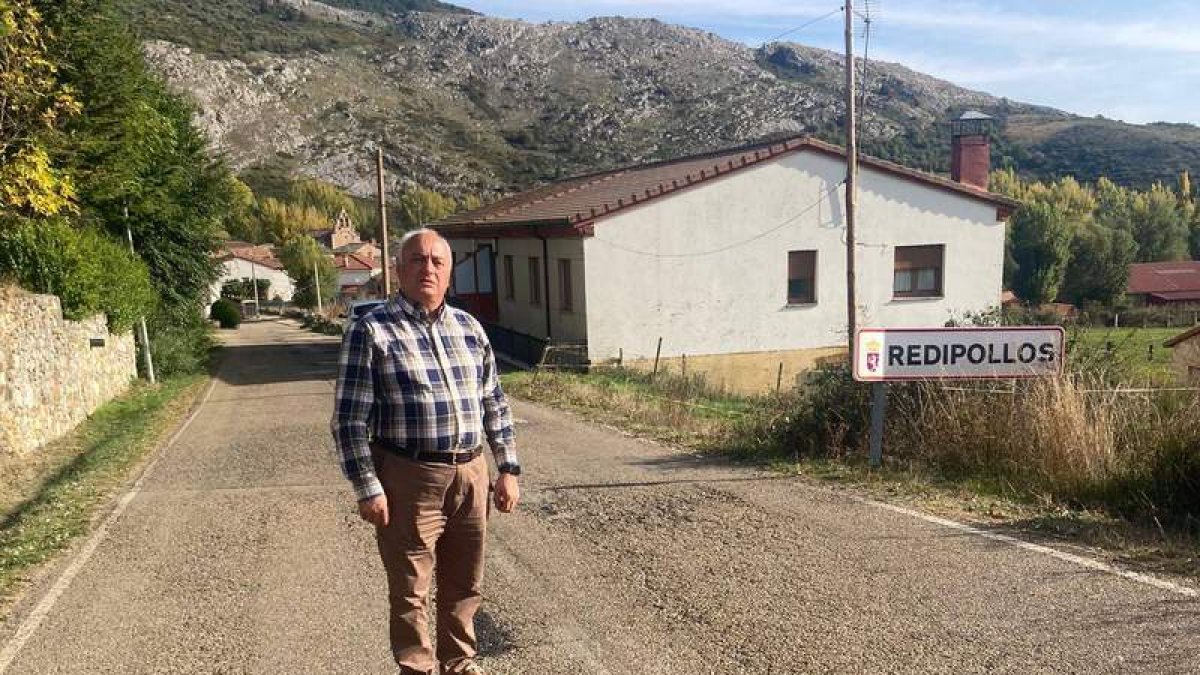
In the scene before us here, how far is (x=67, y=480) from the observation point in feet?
27.8

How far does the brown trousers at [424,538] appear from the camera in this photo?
3365 millimetres

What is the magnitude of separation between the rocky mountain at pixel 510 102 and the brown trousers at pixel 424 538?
322 feet

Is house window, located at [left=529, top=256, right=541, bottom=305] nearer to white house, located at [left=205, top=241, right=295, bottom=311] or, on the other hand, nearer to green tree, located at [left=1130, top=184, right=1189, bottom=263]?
white house, located at [left=205, top=241, right=295, bottom=311]

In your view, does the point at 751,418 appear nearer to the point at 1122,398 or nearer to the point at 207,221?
the point at 1122,398

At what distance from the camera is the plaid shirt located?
3311 mm

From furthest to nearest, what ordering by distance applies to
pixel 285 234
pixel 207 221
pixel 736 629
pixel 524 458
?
pixel 285 234 → pixel 207 221 → pixel 524 458 → pixel 736 629

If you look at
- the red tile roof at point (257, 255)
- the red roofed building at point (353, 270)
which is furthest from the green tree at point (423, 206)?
the red tile roof at point (257, 255)

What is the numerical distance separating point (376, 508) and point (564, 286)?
1800 centimetres

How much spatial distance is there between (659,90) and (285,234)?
70398 mm

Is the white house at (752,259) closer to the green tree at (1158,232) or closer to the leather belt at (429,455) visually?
the leather belt at (429,455)

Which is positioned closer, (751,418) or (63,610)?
(63,610)

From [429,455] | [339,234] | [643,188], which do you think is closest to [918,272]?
[643,188]

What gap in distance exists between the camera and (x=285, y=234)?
290ft

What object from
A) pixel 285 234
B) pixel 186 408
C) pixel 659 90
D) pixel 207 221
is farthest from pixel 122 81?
pixel 659 90
